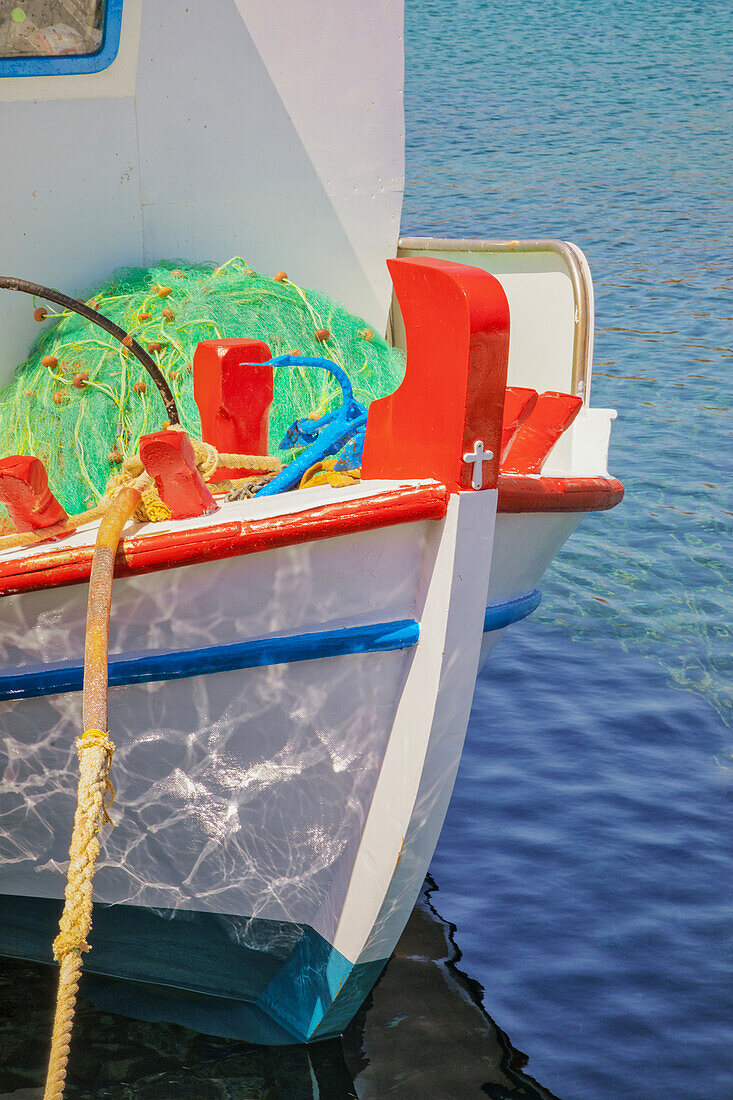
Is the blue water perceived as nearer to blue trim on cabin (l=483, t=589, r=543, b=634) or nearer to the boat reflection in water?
the boat reflection in water

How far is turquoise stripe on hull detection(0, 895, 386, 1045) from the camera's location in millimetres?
3758

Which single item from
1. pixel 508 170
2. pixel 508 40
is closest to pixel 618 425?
pixel 508 170

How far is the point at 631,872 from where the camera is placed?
4.84 metres

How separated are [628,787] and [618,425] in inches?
219

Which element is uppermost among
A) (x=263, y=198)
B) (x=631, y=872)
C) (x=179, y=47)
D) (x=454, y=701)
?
(x=179, y=47)

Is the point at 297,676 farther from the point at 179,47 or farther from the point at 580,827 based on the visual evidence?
the point at 179,47

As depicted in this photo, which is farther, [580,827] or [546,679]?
[546,679]

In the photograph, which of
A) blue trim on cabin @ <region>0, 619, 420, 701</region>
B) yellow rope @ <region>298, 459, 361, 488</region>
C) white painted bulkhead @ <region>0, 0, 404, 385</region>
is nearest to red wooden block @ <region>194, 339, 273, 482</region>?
yellow rope @ <region>298, 459, 361, 488</region>

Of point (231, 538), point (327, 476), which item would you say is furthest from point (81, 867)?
point (327, 476)

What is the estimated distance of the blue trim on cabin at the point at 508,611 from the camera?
12.9 feet

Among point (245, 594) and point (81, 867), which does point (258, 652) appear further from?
point (81, 867)

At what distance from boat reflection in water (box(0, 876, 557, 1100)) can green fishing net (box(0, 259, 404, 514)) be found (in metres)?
1.72

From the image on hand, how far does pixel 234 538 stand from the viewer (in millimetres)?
2957

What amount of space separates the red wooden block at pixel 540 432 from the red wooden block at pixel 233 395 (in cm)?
82
